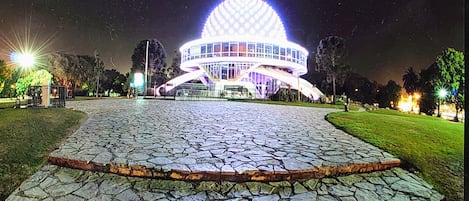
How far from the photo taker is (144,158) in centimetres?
308

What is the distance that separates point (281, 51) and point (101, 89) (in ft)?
75.4

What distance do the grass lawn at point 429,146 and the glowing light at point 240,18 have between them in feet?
84.8

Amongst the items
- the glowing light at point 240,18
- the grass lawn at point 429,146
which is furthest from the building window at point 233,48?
the grass lawn at point 429,146

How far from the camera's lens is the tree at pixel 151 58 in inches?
489

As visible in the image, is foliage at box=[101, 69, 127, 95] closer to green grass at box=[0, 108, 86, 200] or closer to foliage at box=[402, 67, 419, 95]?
green grass at box=[0, 108, 86, 200]

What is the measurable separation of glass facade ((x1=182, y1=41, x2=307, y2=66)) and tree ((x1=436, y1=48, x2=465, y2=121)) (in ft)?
97.5

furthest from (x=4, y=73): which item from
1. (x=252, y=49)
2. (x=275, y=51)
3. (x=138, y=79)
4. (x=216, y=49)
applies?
(x=275, y=51)

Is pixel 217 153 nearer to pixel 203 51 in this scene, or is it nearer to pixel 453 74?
pixel 453 74

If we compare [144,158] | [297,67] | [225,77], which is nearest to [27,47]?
[144,158]

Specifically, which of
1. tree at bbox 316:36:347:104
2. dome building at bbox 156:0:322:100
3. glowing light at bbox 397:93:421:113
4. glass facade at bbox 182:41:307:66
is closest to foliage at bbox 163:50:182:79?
dome building at bbox 156:0:322:100

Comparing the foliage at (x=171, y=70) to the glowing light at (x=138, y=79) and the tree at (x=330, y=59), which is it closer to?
the glowing light at (x=138, y=79)

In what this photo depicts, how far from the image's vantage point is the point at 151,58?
553 inches

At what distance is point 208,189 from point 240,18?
28476mm

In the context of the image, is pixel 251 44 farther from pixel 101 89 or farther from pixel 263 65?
pixel 101 89
